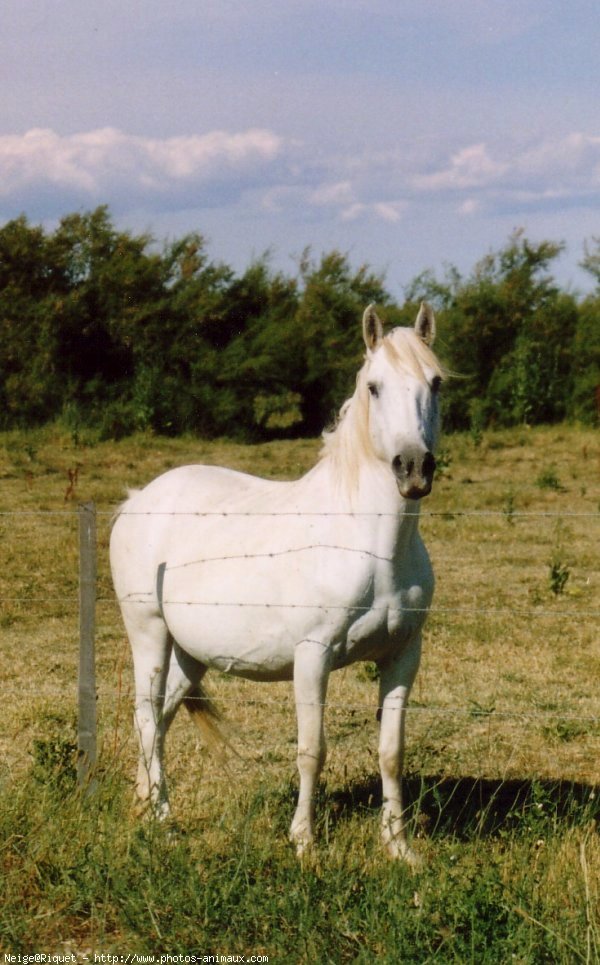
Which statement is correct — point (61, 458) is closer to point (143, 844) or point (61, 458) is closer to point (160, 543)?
point (160, 543)

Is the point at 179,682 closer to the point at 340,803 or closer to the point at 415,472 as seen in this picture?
the point at 340,803

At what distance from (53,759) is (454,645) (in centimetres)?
355

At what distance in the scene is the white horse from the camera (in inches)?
152

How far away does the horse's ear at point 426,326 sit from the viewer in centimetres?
409

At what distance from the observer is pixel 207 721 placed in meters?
4.86

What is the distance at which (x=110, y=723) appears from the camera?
5641 millimetres

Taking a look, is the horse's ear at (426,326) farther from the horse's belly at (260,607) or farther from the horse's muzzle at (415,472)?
the horse's belly at (260,607)

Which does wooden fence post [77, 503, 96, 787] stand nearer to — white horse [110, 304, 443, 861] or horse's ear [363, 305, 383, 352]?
white horse [110, 304, 443, 861]

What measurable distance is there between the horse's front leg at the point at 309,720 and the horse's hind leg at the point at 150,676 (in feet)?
2.64

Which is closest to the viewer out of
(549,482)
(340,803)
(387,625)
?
(387,625)

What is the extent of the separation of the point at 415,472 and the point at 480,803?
5.44ft

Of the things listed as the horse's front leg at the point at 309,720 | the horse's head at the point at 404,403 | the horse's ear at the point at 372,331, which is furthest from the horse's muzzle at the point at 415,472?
the horse's front leg at the point at 309,720

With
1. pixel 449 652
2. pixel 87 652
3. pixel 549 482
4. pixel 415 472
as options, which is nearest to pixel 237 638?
A: pixel 87 652

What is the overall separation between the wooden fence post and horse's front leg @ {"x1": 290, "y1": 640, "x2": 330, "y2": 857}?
0.85 metres
